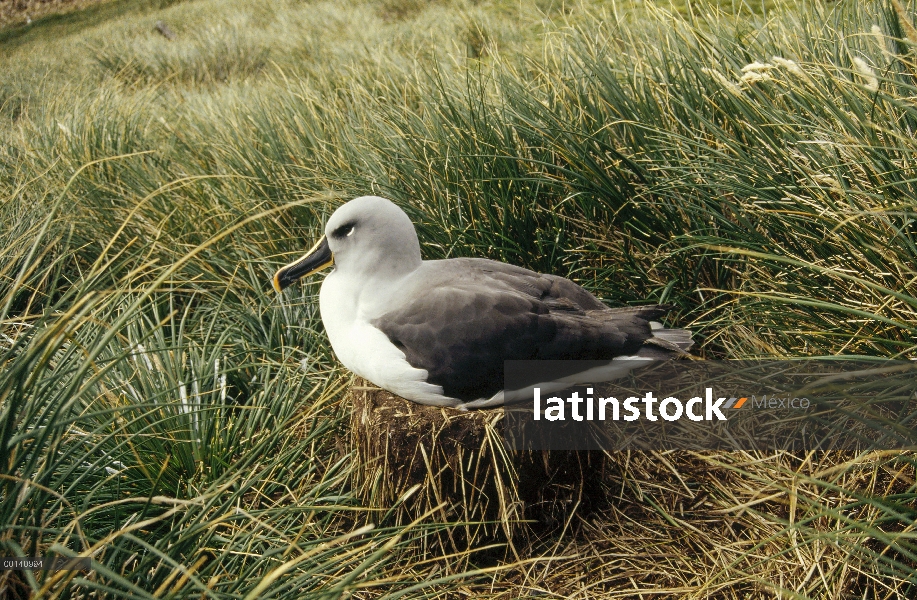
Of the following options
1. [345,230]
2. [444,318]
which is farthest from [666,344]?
[345,230]

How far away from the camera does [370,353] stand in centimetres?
232

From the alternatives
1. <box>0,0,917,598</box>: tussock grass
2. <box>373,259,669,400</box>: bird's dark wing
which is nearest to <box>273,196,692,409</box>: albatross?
<box>373,259,669,400</box>: bird's dark wing

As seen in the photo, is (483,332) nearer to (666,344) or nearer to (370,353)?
(370,353)

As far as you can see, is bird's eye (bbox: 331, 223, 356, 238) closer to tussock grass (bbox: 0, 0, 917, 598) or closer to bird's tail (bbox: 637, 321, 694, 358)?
tussock grass (bbox: 0, 0, 917, 598)

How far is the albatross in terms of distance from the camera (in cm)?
228

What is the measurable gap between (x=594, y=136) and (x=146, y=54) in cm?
715

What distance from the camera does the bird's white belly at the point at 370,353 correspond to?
2.29 meters

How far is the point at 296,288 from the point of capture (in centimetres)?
355

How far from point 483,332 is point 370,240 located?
1.61 ft

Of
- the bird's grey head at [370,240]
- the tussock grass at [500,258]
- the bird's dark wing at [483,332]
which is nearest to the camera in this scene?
the tussock grass at [500,258]

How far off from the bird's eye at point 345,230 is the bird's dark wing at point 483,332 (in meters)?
0.31

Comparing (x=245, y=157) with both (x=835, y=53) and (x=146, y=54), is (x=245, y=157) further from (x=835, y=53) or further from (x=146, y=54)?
(x=146, y=54)

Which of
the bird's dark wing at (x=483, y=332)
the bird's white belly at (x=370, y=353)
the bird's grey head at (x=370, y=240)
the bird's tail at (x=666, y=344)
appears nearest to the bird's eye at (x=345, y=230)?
the bird's grey head at (x=370, y=240)

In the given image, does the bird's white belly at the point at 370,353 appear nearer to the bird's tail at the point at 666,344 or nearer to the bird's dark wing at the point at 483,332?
the bird's dark wing at the point at 483,332
